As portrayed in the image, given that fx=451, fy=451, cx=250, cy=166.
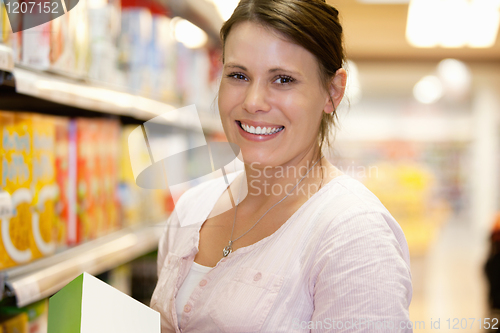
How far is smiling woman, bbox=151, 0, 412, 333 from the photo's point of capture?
2.79 feet

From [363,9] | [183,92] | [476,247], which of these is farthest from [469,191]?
[183,92]

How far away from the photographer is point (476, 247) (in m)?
7.19

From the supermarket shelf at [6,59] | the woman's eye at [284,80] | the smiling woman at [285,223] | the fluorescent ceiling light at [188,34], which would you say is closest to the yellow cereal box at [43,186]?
the supermarket shelf at [6,59]

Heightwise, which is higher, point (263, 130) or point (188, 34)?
point (188, 34)

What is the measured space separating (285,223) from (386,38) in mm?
4992

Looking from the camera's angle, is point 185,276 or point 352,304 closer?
point 352,304

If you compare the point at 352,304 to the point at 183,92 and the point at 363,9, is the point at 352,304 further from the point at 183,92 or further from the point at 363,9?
the point at 363,9

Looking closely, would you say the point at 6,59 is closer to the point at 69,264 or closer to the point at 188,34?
the point at 69,264

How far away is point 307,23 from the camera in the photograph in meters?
0.99

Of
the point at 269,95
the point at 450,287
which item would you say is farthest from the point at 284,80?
the point at 450,287

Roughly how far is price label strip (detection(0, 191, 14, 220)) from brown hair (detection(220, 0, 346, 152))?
2.22ft

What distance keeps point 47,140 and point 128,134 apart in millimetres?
622

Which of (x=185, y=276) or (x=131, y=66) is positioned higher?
(x=131, y=66)

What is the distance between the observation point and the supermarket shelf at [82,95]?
1.14m
